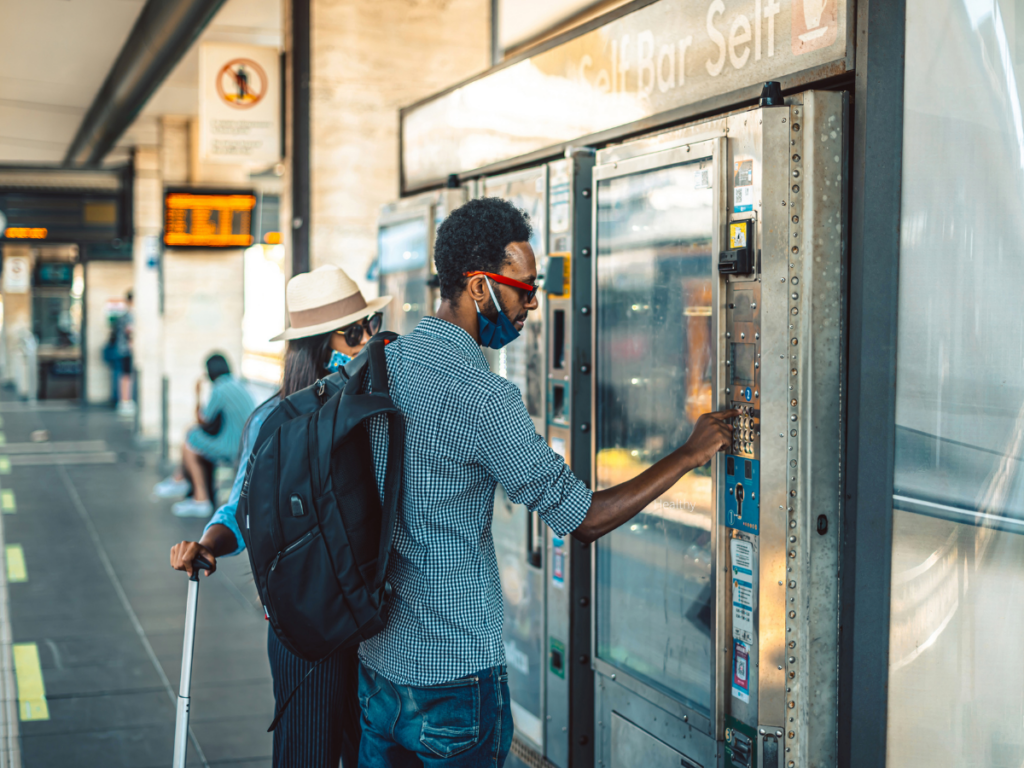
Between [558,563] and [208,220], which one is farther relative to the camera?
[208,220]

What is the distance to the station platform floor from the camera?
14.3 feet

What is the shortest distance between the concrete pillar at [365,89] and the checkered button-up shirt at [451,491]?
14.4 feet

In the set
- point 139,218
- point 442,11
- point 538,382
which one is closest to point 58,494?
point 139,218

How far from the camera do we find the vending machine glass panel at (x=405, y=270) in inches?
178

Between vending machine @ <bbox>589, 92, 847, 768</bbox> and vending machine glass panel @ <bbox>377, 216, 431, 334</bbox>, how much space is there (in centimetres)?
138

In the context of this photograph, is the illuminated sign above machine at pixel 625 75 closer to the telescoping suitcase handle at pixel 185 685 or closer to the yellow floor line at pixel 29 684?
the telescoping suitcase handle at pixel 185 685

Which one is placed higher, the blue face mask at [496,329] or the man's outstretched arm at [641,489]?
the blue face mask at [496,329]

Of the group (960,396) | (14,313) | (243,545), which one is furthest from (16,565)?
(14,313)

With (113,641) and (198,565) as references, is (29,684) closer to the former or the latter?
(113,641)

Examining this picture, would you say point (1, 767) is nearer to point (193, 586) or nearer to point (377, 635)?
point (193, 586)

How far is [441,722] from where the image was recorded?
213cm

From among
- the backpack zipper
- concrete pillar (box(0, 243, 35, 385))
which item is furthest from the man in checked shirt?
concrete pillar (box(0, 243, 35, 385))

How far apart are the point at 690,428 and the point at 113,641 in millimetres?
4197

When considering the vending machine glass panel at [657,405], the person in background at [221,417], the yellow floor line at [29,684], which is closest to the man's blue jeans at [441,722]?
the vending machine glass panel at [657,405]
